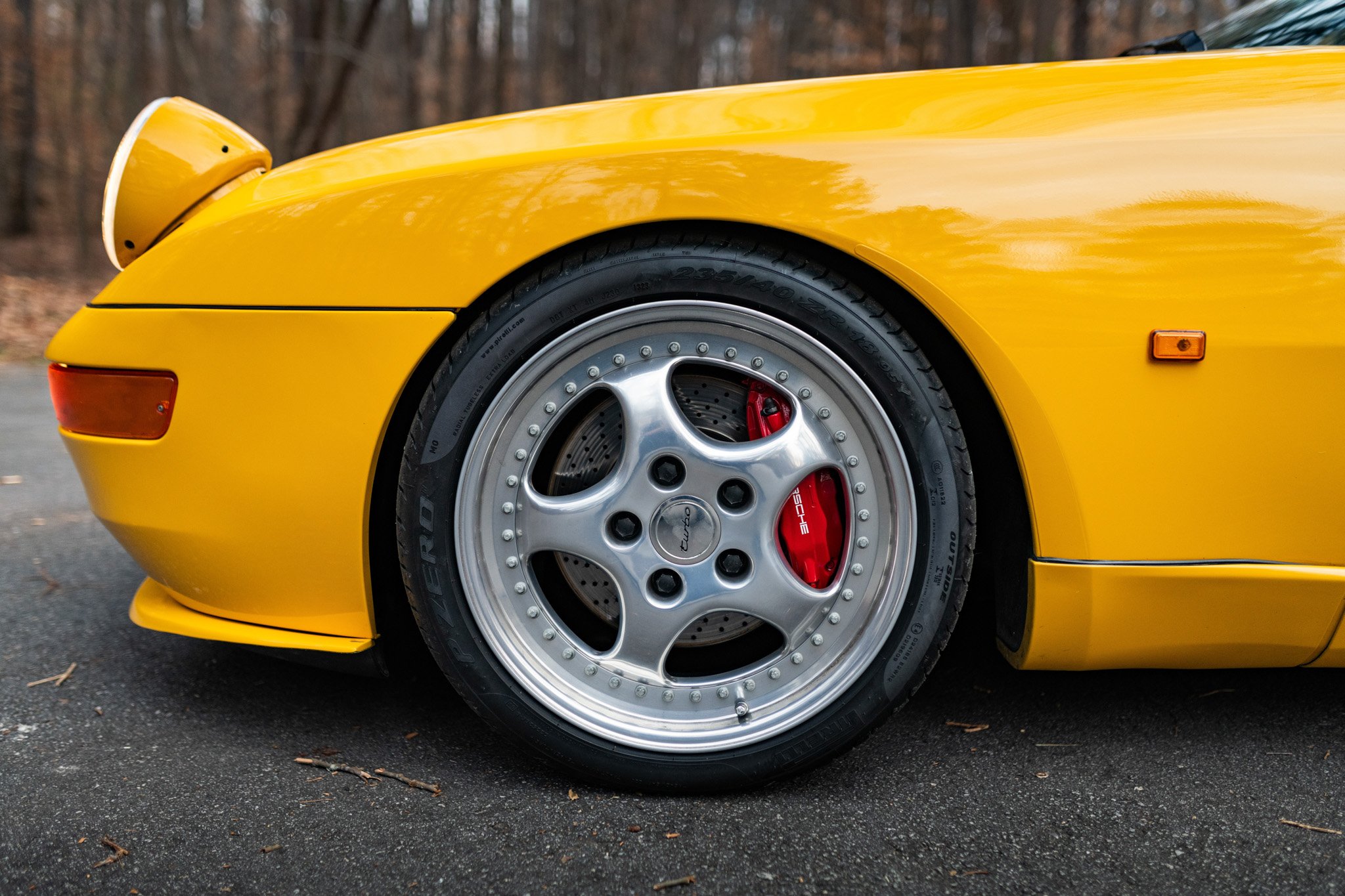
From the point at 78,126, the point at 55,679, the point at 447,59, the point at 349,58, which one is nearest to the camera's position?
the point at 55,679

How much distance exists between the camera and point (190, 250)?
4.76 ft

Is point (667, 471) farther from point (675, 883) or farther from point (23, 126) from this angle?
point (23, 126)

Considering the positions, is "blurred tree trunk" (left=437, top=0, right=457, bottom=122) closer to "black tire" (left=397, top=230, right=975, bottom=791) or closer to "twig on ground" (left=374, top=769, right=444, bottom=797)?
"black tire" (left=397, top=230, right=975, bottom=791)

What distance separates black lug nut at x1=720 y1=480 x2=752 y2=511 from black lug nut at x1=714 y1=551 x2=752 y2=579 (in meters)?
0.07

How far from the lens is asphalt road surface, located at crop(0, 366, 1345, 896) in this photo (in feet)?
4.08

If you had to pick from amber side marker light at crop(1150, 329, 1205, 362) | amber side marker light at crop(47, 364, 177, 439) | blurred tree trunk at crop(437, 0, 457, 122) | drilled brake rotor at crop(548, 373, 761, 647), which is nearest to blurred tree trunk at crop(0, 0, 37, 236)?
blurred tree trunk at crop(437, 0, 457, 122)

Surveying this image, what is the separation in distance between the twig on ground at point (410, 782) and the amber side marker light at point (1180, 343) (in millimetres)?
1214

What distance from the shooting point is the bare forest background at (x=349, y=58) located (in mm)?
10477

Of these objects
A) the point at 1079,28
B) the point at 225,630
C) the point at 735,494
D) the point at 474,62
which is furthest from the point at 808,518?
the point at 474,62

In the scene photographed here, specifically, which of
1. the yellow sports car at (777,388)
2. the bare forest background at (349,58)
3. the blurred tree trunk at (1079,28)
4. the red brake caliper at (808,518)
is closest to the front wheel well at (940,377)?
the yellow sports car at (777,388)

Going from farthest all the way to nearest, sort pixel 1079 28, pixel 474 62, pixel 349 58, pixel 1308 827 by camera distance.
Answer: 1. pixel 474 62
2. pixel 1079 28
3. pixel 349 58
4. pixel 1308 827

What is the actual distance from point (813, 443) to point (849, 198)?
1.18ft

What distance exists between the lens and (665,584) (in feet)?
4.78

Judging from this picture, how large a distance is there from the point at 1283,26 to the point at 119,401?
235 centimetres
